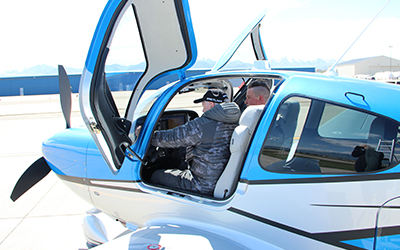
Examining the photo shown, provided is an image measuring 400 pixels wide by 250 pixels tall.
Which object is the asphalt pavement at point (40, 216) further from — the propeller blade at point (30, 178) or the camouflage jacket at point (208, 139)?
the camouflage jacket at point (208, 139)

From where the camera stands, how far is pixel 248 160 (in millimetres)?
1681

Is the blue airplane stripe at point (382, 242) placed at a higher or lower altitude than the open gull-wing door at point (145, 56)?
lower

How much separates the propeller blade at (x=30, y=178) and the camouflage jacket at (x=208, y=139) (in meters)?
1.46

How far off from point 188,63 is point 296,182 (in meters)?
1.33

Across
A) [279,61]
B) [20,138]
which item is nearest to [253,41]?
[279,61]

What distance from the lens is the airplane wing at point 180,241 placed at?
64.6 inches

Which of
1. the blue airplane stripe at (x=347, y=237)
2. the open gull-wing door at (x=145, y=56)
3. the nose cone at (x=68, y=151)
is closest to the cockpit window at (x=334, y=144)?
the blue airplane stripe at (x=347, y=237)

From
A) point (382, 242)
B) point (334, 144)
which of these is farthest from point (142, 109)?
point (382, 242)

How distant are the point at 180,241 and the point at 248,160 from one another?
68cm

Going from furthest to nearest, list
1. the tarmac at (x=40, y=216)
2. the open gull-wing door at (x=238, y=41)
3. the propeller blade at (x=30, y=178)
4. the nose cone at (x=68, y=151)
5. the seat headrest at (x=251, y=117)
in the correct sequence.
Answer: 1. the open gull-wing door at (x=238, y=41)
2. the tarmac at (x=40, y=216)
3. the propeller blade at (x=30, y=178)
4. the nose cone at (x=68, y=151)
5. the seat headrest at (x=251, y=117)

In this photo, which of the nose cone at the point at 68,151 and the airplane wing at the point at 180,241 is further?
the nose cone at the point at 68,151

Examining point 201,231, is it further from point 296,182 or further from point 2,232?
point 2,232

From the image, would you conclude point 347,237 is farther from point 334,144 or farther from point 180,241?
point 180,241

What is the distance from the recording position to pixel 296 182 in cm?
153
